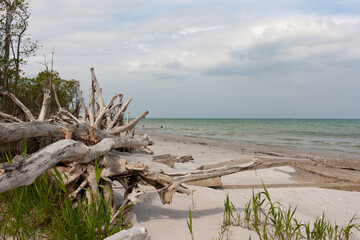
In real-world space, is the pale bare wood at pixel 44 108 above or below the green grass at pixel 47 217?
above

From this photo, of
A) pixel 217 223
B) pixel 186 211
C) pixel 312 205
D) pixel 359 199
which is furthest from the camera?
pixel 359 199

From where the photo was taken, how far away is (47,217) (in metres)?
3.00

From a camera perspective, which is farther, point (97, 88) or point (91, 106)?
point (97, 88)

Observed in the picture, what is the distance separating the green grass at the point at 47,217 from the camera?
2.68 metres

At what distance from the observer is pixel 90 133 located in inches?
173

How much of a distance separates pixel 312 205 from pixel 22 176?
484 centimetres

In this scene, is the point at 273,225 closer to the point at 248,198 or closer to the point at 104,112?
the point at 248,198

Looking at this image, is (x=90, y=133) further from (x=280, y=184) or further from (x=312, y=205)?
(x=280, y=184)

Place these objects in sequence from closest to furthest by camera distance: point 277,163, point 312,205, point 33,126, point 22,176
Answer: point 22,176
point 33,126
point 312,205
point 277,163

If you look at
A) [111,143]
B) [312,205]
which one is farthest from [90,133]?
[312,205]

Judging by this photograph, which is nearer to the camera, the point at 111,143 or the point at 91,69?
the point at 111,143

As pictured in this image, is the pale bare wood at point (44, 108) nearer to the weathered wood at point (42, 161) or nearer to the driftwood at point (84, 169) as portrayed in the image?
the driftwood at point (84, 169)

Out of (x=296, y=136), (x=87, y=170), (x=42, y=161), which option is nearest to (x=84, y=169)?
(x=87, y=170)

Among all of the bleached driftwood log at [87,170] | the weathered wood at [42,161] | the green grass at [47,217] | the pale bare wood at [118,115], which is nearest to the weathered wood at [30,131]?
the bleached driftwood log at [87,170]
